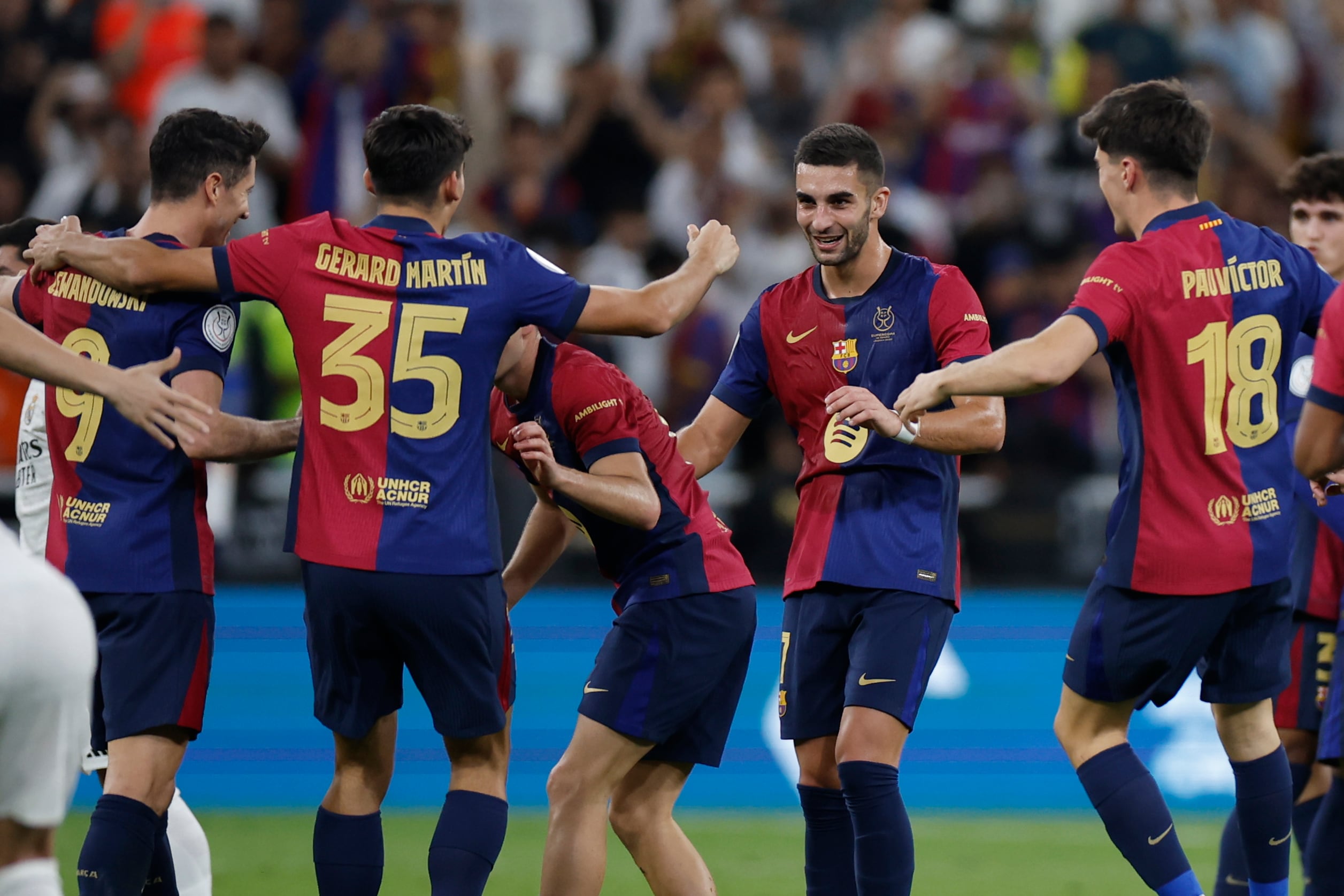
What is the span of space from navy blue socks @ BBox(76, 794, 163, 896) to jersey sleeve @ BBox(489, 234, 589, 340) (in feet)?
6.29

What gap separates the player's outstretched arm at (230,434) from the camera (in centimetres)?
510

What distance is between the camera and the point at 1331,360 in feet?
14.6

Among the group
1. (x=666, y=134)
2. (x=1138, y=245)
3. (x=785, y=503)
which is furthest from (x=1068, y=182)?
(x=1138, y=245)

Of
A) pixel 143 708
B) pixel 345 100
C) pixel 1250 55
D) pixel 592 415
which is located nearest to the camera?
pixel 143 708

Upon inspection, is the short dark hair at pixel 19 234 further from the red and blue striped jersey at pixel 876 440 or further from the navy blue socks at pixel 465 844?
the red and blue striped jersey at pixel 876 440

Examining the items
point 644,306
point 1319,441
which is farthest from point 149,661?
point 1319,441

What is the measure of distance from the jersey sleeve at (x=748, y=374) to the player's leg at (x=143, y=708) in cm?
207

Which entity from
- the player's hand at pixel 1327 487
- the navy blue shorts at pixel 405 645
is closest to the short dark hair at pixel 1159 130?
the player's hand at pixel 1327 487

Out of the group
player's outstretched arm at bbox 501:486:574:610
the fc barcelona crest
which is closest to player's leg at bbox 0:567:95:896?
player's outstretched arm at bbox 501:486:574:610

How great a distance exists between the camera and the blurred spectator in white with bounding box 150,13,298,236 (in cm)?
1237

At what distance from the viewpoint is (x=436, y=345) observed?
4977mm

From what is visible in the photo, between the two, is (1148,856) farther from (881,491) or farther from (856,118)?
(856,118)

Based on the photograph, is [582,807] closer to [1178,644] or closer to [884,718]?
[884,718]

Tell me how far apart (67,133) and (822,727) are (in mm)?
9165
